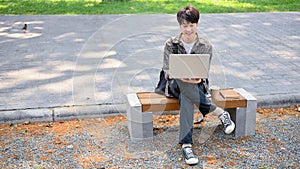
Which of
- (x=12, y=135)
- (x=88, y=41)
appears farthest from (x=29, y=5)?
(x=12, y=135)

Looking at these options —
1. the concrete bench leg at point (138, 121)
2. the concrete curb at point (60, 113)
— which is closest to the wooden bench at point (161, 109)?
the concrete bench leg at point (138, 121)

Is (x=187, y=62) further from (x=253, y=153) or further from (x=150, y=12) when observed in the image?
(x=150, y=12)

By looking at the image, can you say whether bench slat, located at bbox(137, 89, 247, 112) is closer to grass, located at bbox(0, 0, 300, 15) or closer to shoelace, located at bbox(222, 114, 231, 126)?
shoelace, located at bbox(222, 114, 231, 126)

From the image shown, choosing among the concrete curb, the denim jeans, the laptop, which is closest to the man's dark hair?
the laptop

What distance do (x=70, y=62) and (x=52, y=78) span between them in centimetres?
81

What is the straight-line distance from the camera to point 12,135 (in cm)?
438

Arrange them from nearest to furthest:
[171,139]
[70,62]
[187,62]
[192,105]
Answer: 1. [187,62]
2. [192,105]
3. [171,139]
4. [70,62]

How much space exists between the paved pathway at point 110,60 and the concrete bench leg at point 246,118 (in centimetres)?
76

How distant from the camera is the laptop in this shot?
3719 millimetres

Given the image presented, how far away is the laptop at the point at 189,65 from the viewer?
3.72 meters

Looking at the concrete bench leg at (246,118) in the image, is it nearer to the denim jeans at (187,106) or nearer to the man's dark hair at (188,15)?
the denim jeans at (187,106)

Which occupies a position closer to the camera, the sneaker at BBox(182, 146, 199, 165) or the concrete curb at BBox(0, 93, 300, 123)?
the sneaker at BBox(182, 146, 199, 165)

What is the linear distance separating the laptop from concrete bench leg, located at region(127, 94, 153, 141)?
0.49 meters

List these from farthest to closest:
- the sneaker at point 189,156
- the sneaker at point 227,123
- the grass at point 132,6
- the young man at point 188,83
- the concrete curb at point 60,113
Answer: the grass at point 132,6 → the concrete curb at point 60,113 → the sneaker at point 227,123 → the young man at point 188,83 → the sneaker at point 189,156
